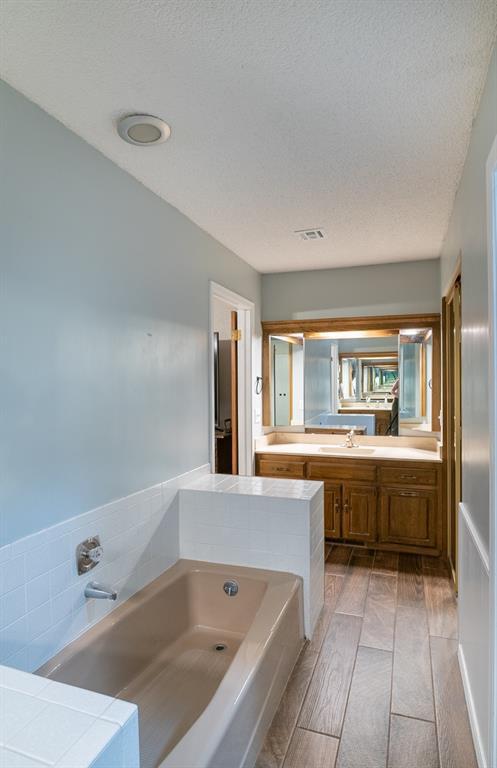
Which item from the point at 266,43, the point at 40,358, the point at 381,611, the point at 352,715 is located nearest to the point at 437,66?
the point at 266,43

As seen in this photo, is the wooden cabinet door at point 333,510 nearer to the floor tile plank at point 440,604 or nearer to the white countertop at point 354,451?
the white countertop at point 354,451

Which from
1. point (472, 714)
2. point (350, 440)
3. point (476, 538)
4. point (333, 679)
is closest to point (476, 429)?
point (476, 538)

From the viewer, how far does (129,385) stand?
218 cm

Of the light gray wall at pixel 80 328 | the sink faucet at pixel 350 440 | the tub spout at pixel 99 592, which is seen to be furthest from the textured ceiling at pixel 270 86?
the sink faucet at pixel 350 440

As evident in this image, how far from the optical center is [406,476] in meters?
3.52

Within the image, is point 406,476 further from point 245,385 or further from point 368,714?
point 368,714

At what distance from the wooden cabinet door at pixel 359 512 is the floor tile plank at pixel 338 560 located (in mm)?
116

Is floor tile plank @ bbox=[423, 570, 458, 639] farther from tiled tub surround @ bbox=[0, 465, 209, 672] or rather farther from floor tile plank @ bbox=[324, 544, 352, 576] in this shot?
tiled tub surround @ bbox=[0, 465, 209, 672]

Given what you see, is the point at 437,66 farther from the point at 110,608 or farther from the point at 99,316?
the point at 110,608

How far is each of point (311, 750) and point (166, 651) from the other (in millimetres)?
847

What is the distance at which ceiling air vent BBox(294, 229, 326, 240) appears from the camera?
305 centimetres

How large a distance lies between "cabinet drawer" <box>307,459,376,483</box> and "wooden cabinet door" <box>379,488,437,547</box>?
0.18m

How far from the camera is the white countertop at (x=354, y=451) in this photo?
142 inches

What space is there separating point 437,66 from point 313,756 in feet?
8.14
